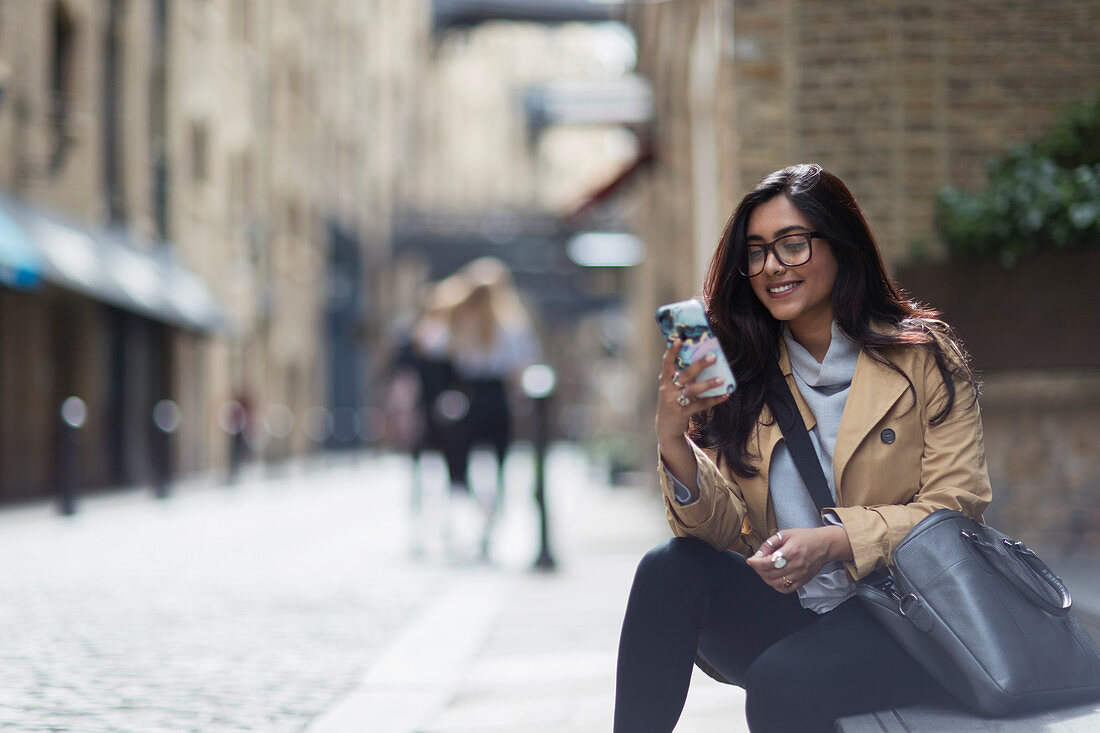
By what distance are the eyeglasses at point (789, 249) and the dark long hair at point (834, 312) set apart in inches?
1.4

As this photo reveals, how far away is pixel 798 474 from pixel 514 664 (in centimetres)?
220

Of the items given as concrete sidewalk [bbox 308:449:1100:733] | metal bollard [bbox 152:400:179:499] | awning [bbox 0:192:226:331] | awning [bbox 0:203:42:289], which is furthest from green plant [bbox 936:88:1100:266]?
metal bollard [bbox 152:400:179:499]

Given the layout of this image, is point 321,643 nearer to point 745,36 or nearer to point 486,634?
point 486,634

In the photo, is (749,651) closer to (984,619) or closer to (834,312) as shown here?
(984,619)

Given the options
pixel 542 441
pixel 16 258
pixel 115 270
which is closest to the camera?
pixel 542 441

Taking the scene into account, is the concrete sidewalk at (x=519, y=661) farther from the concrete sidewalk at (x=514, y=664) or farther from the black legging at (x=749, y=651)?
the black legging at (x=749, y=651)

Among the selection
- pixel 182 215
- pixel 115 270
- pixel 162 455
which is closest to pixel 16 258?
pixel 162 455

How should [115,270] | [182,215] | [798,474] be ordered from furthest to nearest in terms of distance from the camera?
1. [182,215]
2. [115,270]
3. [798,474]

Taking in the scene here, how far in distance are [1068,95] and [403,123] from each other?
4063 cm

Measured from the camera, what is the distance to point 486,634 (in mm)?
5254

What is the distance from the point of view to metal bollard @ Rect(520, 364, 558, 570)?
7637 mm

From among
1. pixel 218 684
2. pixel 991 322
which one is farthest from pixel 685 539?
pixel 991 322

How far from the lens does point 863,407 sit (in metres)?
2.54

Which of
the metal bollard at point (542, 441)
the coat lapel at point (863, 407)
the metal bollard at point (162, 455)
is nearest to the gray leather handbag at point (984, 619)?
the coat lapel at point (863, 407)
